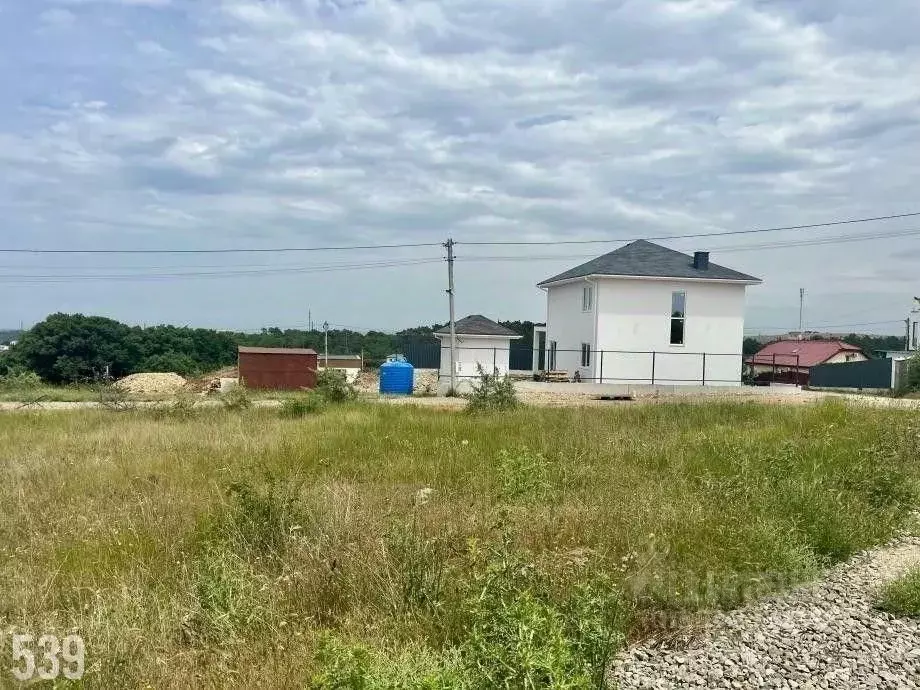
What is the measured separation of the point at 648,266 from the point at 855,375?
21517mm

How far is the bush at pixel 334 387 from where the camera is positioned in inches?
701

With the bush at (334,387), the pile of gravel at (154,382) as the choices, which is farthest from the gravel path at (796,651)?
the pile of gravel at (154,382)

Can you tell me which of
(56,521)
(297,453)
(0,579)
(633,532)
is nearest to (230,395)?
(297,453)

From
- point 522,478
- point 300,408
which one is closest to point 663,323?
point 300,408

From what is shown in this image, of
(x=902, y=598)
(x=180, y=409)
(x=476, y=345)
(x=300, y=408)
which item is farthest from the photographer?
(x=476, y=345)

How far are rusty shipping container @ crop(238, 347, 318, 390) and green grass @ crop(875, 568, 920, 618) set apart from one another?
25406 mm

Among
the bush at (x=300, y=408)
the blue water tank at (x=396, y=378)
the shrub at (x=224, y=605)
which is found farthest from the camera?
the blue water tank at (x=396, y=378)

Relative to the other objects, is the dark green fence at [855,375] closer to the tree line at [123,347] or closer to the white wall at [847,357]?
the white wall at [847,357]

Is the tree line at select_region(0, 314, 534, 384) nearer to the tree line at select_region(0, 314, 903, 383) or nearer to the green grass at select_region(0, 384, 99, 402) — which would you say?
the tree line at select_region(0, 314, 903, 383)

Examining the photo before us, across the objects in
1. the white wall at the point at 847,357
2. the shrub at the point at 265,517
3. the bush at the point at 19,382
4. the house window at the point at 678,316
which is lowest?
the bush at the point at 19,382

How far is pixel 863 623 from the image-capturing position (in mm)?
4297

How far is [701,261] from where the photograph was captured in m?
29.0

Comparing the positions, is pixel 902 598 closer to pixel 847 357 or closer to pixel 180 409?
pixel 180 409

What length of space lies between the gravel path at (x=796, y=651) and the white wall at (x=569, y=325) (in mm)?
23405
